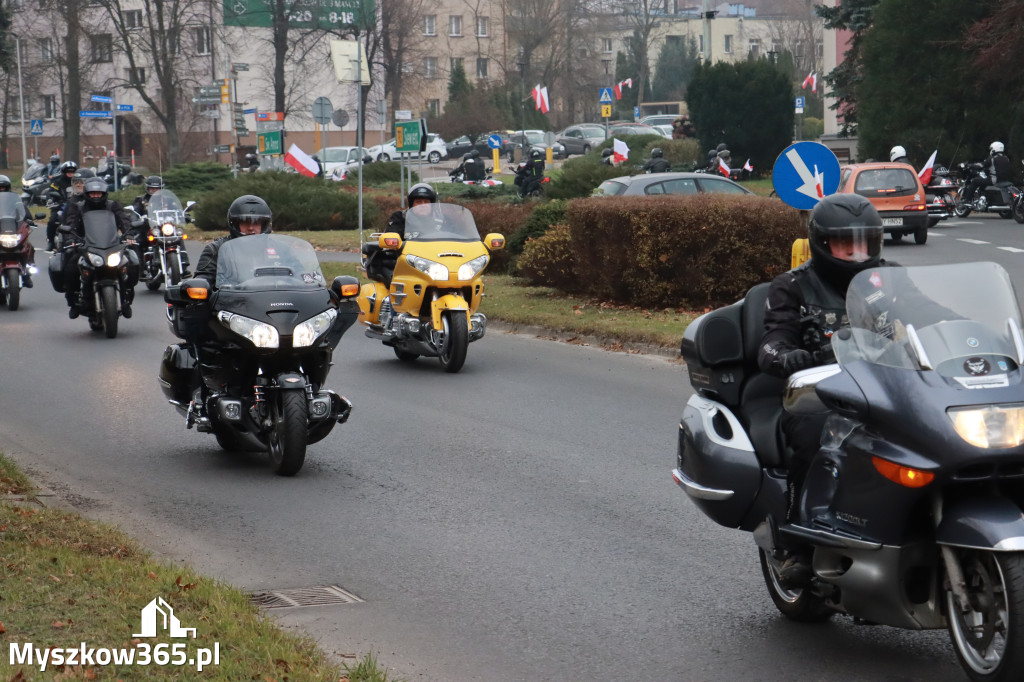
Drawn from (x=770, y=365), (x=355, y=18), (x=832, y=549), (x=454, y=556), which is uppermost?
(x=355, y=18)

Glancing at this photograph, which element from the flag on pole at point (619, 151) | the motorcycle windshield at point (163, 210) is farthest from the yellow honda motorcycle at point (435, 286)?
the flag on pole at point (619, 151)

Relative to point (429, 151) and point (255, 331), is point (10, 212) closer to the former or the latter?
point (255, 331)

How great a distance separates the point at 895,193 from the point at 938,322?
23.1 metres

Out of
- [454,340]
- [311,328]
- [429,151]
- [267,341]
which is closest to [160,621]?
[267,341]

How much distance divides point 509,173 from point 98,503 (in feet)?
174

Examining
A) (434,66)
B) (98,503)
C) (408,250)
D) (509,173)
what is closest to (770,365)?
(98,503)

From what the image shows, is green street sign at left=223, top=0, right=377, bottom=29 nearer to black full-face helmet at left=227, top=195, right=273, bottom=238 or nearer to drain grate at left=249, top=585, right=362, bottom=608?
black full-face helmet at left=227, top=195, right=273, bottom=238

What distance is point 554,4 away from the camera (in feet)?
306

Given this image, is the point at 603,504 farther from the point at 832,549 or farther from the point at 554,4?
the point at 554,4

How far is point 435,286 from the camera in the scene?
44.1ft

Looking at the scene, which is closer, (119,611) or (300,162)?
(119,611)

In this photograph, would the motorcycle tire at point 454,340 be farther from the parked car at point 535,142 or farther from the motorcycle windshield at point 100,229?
the parked car at point 535,142

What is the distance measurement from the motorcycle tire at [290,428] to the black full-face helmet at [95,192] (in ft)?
29.1

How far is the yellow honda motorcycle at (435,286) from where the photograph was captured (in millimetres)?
13352
